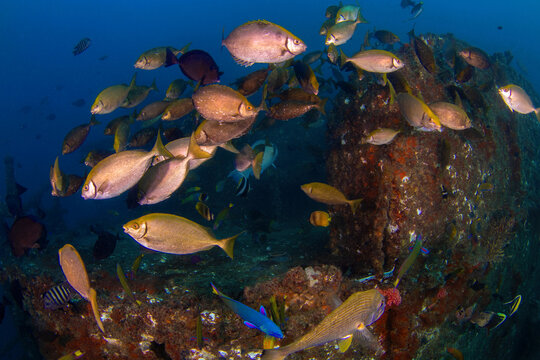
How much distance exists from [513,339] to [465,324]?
3.61 m

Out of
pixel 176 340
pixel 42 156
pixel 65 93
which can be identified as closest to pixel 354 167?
pixel 176 340

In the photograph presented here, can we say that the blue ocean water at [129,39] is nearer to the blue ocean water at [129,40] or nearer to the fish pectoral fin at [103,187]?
the blue ocean water at [129,40]

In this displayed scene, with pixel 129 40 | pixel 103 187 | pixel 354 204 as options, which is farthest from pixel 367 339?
pixel 129 40

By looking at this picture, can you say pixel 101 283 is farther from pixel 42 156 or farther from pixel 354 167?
pixel 42 156

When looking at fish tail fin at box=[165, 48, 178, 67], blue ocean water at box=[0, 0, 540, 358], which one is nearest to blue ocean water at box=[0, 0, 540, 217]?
blue ocean water at box=[0, 0, 540, 358]

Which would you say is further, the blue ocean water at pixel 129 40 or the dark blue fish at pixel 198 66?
the blue ocean water at pixel 129 40

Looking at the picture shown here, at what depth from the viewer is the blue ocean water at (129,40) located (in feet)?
191

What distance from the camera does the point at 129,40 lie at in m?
106

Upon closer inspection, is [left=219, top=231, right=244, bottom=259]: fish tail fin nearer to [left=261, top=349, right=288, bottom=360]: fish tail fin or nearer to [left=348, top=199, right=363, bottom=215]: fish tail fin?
[left=261, top=349, right=288, bottom=360]: fish tail fin

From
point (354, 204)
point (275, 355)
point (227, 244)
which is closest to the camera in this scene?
point (275, 355)

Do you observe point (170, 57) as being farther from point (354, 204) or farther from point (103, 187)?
point (354, 204)

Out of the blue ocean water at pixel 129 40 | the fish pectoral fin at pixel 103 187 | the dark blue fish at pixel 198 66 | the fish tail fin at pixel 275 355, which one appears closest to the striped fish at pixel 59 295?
the fish pectoral fin at pixel 103 187

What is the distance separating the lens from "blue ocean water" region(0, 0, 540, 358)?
58.2 meters

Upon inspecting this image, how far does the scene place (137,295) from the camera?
2842mm
